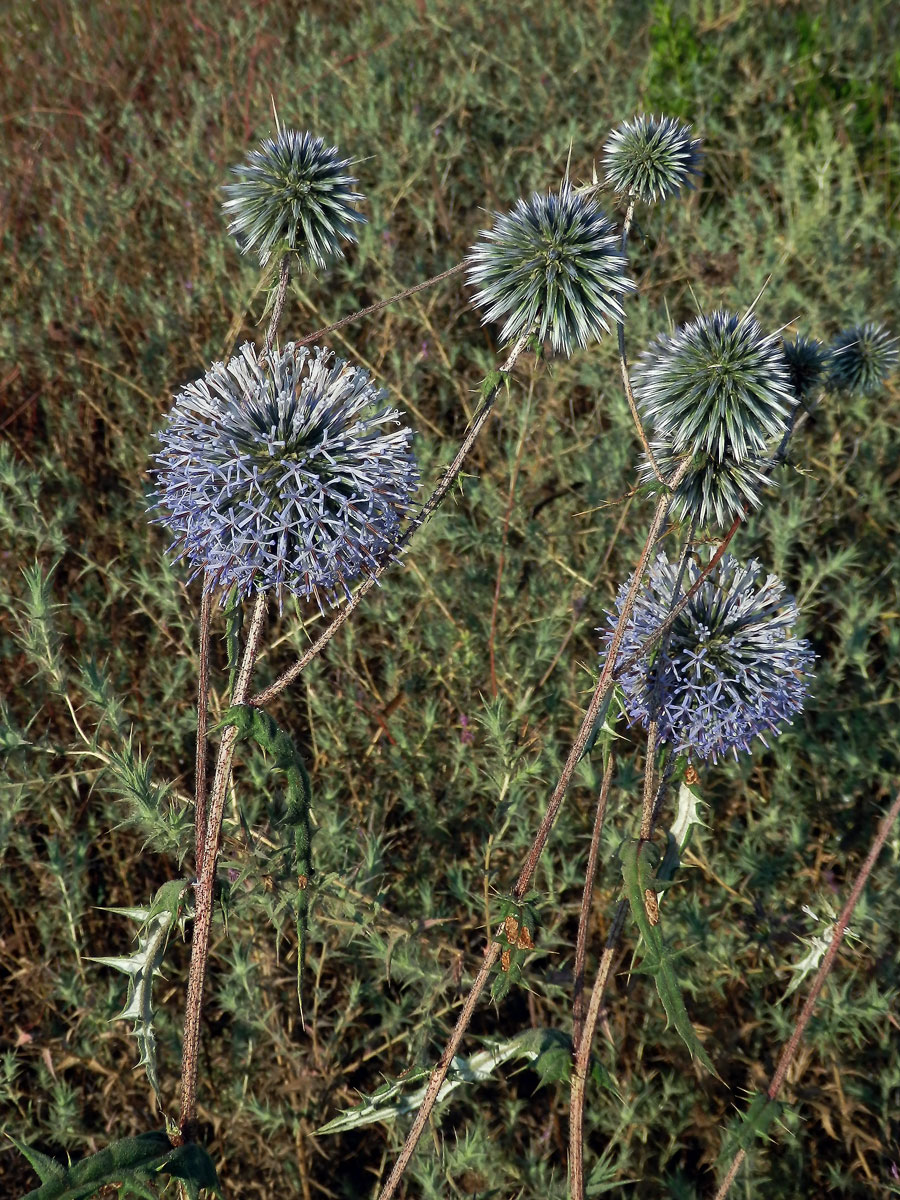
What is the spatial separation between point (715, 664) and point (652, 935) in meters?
0.76

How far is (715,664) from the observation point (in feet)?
7.56

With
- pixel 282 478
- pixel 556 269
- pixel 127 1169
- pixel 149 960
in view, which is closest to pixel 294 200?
pixel 556 269

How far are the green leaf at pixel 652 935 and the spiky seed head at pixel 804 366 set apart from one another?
1.19 metres

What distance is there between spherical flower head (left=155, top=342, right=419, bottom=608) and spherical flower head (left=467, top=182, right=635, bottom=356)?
35 cm

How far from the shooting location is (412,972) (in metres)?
2.54

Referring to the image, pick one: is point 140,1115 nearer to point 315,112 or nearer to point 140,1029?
point 140,1029

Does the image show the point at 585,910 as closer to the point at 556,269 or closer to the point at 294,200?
the point at 556,269

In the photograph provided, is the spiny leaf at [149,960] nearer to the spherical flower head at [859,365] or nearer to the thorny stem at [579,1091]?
the thorny stem at [579,1091]

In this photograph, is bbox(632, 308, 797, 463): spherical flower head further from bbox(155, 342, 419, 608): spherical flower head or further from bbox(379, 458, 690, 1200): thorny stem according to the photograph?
bbox(155, 342, 419, 608): spherical flower head

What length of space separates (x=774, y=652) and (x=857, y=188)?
4.02 meters

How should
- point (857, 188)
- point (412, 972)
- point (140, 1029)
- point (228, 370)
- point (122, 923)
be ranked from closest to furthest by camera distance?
point (140, 1029), point (228, 370), point (412, 972), point (122, 923), point (857, 188)

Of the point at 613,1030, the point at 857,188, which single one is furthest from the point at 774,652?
the point at 857,188

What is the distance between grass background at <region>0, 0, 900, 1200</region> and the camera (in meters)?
2.71

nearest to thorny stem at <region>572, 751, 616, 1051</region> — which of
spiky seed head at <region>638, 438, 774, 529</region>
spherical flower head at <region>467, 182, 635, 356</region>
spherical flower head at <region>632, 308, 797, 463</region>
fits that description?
spiky seed head at <region>638, 438, 774, 529</region>
